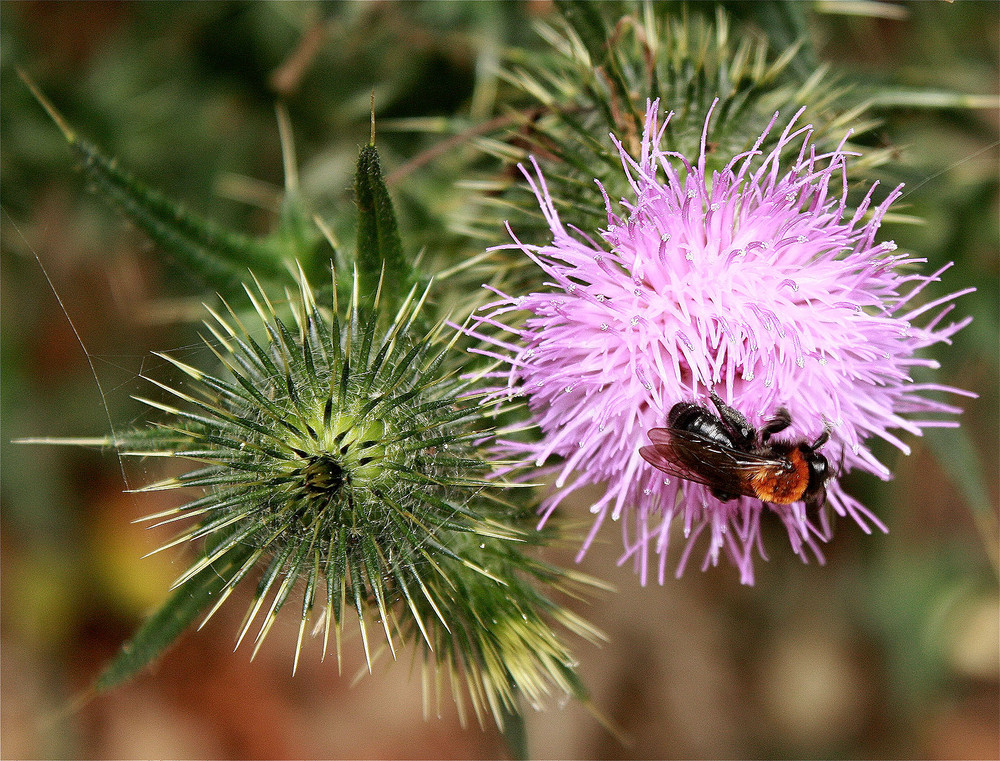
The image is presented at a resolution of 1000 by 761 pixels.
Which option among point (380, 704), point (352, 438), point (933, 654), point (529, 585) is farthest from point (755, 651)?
point (352, 438)

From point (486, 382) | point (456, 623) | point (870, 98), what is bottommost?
point (456, 623)

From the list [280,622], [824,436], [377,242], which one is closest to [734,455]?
[824,436]

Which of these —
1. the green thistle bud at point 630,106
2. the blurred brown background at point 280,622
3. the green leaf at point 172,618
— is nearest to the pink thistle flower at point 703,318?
the green thistle bud at point 630,106

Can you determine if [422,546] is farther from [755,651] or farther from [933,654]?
[933,654]

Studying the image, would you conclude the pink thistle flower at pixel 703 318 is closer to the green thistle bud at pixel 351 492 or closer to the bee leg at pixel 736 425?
the bee leg at pixel 736 425

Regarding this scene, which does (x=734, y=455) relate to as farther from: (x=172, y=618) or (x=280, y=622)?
(x=280, y=622)

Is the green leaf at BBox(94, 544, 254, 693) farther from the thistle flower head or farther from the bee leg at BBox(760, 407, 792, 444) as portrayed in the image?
the bee leg at BBox(760, 407, 792, 444)

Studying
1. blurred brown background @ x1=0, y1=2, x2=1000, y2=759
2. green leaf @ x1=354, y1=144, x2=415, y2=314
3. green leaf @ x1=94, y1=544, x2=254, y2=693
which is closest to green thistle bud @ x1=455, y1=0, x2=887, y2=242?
green leaf @ x1=354, y1=144, x2=415, y2=314
